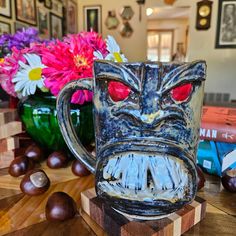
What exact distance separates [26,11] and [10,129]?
2.19 metres

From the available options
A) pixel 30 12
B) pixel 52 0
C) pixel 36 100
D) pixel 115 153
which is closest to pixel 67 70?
pixel 36 100

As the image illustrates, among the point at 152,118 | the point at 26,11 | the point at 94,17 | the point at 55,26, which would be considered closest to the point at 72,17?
the point at 94,17

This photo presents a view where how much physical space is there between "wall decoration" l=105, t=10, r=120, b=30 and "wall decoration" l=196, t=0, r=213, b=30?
119cm

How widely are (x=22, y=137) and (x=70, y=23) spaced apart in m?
3.17

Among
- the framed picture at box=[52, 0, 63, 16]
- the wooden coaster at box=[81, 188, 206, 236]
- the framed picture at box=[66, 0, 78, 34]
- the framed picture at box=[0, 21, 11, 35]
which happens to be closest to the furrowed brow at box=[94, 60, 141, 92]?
the wooden coaster at box=[81, 188, 206, 236]

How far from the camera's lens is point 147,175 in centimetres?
24

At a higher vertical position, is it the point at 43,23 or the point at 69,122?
the point at 43,23

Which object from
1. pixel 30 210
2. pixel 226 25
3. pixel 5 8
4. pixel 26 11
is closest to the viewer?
pixel 30 210

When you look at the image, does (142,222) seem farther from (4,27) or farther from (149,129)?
(4,27)

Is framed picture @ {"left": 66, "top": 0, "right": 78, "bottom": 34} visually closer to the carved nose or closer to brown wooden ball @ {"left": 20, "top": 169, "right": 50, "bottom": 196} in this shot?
brown wooden ball @ {"left": 20, "top": 169, "right": 50, "bottom": 196}

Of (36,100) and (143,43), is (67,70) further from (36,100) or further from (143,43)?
(143,43)

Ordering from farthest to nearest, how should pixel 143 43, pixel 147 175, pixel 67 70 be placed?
pixel 143 43 < pixel 67 70 < pixel 147 175

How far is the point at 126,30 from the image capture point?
3623 millimetres

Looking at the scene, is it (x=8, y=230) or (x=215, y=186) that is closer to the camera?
(x=8, y=230)
